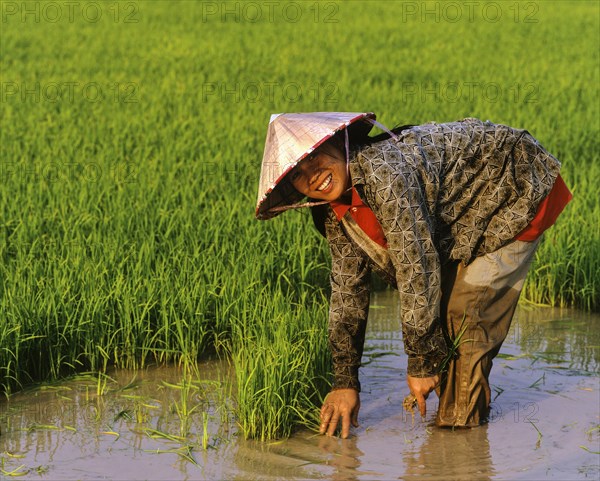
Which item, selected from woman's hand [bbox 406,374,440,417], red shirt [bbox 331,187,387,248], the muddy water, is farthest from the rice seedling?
red shirt [bbox 331,187,387,248]

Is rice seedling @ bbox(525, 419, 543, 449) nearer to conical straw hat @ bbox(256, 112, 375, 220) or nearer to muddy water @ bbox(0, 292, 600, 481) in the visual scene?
muddy water @ bbox(0, 292, 600, 481)

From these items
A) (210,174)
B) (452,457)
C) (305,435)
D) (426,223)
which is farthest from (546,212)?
(210,174)

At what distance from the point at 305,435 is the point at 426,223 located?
0.92 metres

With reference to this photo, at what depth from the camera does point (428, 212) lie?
293 centimetres

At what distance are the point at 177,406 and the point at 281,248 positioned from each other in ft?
5.15

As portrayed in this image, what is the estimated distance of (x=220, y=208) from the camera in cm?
563

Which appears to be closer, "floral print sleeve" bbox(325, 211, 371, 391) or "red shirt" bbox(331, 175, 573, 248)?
"red shirt" bbox(331, 175, 573, 248)

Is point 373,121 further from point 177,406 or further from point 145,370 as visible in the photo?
point 145,370

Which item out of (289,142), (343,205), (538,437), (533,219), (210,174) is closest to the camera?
(289,142)

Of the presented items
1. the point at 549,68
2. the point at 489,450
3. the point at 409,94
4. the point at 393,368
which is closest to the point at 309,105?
the point at 409,94

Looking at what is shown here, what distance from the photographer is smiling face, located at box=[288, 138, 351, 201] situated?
9.18 ft

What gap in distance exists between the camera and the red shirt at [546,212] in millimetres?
3115

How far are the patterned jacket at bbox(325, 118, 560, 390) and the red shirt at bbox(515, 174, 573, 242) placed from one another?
0.05 m

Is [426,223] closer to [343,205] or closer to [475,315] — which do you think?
[343,205]
